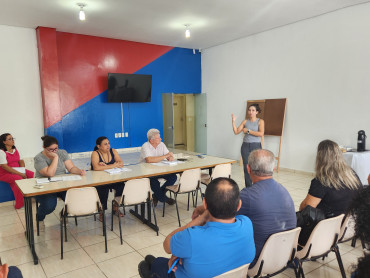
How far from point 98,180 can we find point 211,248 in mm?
2175

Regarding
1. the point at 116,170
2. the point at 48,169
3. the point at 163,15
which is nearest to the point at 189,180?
the point at 116,170

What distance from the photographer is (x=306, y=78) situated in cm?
631

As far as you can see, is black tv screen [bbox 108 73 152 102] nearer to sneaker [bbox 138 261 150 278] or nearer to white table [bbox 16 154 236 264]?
white table [bbox 16 154 236 264]

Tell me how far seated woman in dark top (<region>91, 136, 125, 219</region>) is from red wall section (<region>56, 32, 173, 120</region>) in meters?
3.62

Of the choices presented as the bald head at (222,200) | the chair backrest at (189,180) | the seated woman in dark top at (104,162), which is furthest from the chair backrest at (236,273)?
the seated woman in dark top at (104,162)

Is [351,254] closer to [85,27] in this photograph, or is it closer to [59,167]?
[59,167]

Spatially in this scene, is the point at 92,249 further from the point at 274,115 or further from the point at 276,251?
→ the point at 274,115

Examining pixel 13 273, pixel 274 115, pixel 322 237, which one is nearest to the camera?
pixel 13 273

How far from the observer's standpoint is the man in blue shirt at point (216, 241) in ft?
4.83

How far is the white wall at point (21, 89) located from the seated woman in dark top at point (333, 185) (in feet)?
21.1

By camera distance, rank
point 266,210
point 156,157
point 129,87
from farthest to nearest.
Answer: point 129,87
point 156,157
point 266,210

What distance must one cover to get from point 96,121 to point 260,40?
480cm

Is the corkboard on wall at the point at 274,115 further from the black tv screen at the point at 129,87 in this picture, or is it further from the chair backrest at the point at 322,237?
the chair backrest at the point at 322,237

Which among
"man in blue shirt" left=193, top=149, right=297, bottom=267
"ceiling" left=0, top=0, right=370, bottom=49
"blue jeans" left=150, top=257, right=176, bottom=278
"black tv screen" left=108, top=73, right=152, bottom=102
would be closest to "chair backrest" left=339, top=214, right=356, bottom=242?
"man in blue shirt" left=193, top=149, right=297, bottom=267
